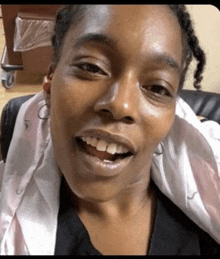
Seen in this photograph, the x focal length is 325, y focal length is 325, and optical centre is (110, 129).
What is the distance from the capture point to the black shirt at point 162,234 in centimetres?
64

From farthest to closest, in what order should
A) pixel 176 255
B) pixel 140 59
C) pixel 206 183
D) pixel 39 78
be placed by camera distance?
pixel 39 78
pixel 206 183
pixel 176 255
pixel 140 59

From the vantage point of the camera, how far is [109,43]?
1.46 feet

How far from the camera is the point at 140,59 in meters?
0.44

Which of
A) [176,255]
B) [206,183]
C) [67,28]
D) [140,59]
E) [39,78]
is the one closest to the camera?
[140,59]

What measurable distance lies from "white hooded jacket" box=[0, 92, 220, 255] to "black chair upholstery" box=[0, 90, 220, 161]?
10 centimetres

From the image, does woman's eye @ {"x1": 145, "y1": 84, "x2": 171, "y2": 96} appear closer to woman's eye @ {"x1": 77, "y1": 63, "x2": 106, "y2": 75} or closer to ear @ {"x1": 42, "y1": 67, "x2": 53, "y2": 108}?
woman's eye @ {"x1": 77, "y1": 63, "x2": 106, "y2": 75}

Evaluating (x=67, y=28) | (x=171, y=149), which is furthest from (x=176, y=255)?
(x=67, y=28)

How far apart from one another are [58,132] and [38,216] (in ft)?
0.74

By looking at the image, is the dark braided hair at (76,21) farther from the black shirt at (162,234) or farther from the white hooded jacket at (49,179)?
the black shirt at (162,234)

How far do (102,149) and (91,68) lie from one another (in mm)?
124

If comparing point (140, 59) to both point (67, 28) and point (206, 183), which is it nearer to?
point (67, 28)

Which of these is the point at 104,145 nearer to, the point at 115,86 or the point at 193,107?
the point at 115,86

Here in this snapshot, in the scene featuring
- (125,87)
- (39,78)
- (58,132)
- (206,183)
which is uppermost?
(125,87)

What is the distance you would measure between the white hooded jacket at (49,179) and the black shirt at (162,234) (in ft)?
0.06
